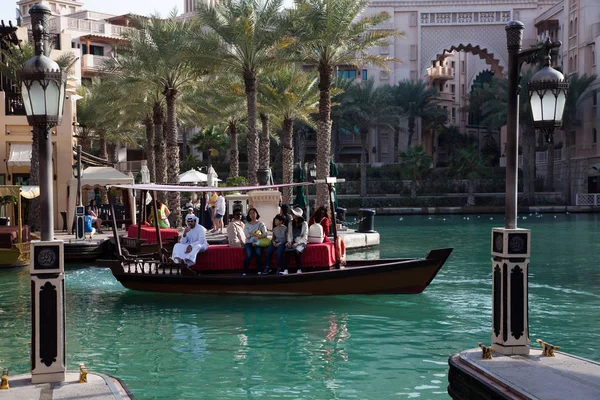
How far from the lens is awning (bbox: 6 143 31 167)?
3144 cm

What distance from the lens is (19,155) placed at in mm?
31828

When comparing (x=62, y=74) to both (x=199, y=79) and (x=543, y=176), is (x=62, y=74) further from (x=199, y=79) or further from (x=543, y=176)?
(x=543, y=176)

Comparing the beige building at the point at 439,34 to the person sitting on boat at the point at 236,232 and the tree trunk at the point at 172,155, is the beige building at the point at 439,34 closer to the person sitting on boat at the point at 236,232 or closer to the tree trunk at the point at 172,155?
the tree trunk at the point at 172,155

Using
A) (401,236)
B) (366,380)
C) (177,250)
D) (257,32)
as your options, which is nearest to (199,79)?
(257,32)

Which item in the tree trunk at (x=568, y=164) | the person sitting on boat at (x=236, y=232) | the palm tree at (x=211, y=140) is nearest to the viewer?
the person sitting on boat at (x=236, y=232)

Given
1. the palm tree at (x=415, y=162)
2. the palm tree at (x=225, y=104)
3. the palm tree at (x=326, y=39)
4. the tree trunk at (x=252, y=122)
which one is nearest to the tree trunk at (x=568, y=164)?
the palm tree at (x=415, y=162)

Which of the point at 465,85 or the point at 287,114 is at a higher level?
the point at 465,85

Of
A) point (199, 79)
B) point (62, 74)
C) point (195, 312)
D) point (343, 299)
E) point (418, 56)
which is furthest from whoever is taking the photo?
point (418, 56)

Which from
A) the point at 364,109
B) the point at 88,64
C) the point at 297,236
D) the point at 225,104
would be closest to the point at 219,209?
the point at 225,104

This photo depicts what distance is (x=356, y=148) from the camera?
270ft

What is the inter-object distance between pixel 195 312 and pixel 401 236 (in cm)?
2246

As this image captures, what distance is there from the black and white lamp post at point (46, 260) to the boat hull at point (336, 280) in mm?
8375

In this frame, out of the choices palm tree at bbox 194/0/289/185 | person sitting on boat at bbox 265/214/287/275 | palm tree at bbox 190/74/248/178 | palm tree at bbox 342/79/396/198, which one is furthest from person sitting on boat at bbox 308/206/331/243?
palm tree at bbox 342/79/396/198

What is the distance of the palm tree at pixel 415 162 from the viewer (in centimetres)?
6097
